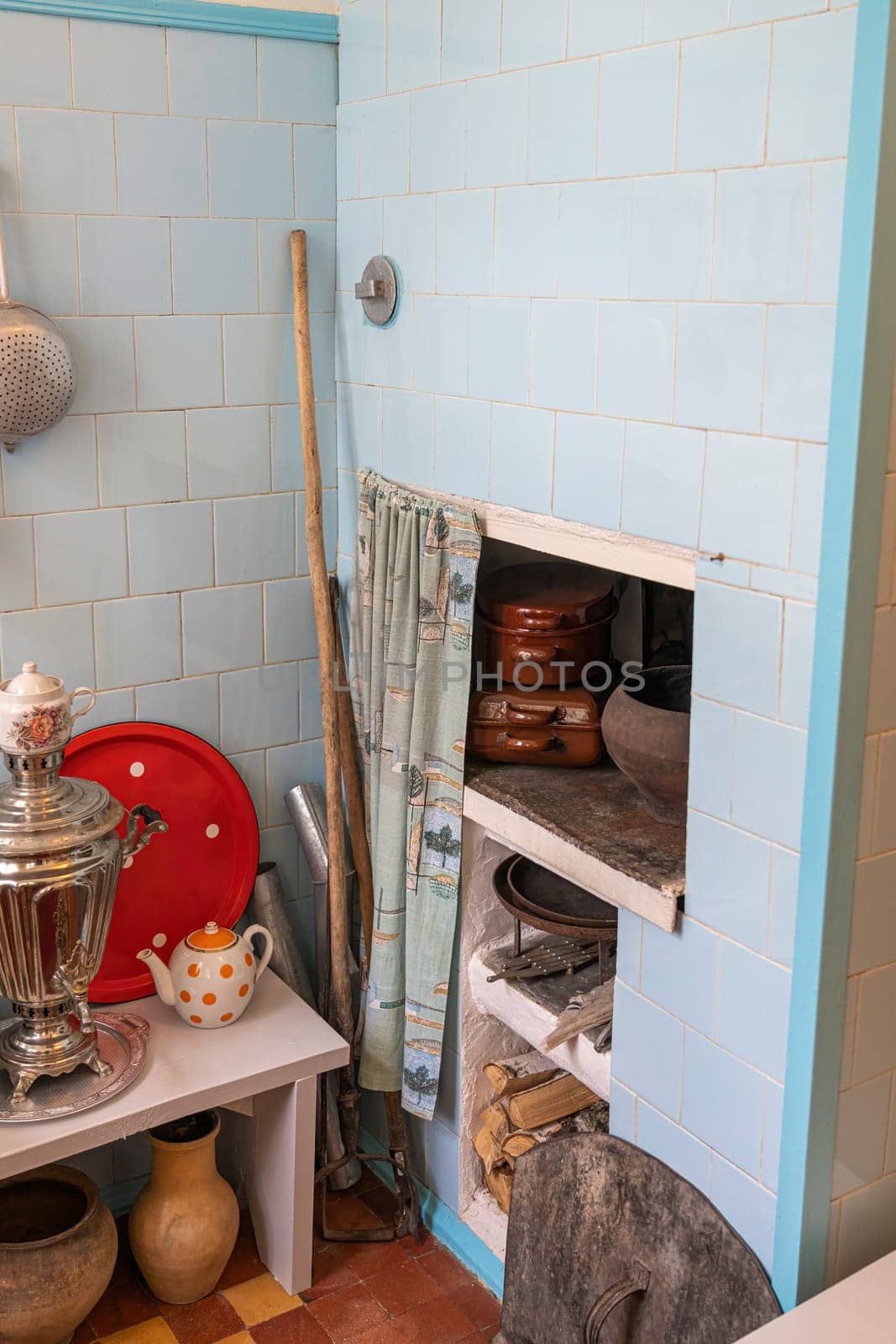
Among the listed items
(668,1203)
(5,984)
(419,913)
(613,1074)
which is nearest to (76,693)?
(5,984)

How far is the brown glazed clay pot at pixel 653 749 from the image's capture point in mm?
1988

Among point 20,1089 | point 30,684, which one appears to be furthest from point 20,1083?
point 30,684

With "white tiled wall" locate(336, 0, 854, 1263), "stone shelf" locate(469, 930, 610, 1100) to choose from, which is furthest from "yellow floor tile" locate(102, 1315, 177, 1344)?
"white tiled wall" locate(336, 0, 854, 1263)

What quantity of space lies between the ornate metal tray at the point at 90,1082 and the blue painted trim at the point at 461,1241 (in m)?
0.72

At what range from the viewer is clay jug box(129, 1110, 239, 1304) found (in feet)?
8.17

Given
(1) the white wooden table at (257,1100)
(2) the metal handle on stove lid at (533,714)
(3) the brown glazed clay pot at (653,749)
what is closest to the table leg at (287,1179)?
(1) the white wooden table at (257,1100)

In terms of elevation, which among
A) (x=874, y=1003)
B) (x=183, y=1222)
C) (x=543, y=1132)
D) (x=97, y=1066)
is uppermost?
(x=874, y=1003)

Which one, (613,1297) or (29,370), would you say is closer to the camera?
(613,1297)

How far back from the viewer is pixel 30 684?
2.19m

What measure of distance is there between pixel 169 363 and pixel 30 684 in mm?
694

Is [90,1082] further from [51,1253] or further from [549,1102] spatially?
[549,1102]

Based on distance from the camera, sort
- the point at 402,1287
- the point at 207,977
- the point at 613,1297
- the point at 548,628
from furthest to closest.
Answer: the point at 402,1287 → the point at 207,977 → the point at 548,628 → the point at 613,1297

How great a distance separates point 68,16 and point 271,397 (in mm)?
736

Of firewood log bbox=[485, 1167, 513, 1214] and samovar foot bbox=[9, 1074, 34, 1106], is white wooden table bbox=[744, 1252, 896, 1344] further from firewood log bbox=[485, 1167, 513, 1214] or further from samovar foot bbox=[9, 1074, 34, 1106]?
samovar foot bbox=[9, 1074, 34, 1106]
